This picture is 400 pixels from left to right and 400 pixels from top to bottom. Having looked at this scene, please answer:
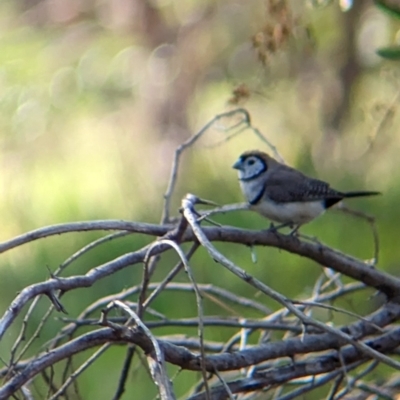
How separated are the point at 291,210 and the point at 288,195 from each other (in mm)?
100

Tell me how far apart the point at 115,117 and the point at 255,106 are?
1.21 metres

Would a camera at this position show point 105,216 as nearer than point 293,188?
No

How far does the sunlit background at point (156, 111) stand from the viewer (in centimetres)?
594

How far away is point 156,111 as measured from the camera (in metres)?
7.25

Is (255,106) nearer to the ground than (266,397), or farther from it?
farther from it

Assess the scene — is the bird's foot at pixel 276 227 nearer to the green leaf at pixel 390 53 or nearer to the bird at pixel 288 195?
the bird at pixel 288 195

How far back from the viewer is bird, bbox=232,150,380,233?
397cm

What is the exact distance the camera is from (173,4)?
7.32 m

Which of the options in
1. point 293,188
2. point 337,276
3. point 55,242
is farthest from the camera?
point 55,242

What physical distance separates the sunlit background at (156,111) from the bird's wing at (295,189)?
3.95 ft

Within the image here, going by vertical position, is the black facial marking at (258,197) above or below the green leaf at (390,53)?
below

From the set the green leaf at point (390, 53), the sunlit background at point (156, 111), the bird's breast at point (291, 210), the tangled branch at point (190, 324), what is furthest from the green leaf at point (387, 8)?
the sunlit background at point (156, 111)

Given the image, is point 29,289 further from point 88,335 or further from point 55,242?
point 55,242

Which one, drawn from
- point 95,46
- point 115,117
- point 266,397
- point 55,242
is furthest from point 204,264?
point 95,46
